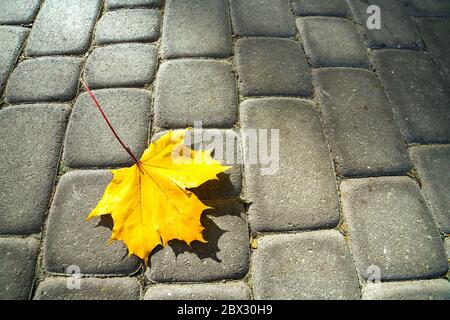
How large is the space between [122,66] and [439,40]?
7.10 feet

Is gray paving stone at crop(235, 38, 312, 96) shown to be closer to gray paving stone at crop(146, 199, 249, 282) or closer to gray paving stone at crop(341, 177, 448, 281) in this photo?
gray paving stone at crop(341, 177, 448, 281)

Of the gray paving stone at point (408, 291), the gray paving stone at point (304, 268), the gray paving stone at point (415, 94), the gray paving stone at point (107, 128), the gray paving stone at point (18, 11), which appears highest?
the gray paving stone at point (18, 11)

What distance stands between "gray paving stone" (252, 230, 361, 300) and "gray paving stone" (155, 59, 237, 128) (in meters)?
0.71

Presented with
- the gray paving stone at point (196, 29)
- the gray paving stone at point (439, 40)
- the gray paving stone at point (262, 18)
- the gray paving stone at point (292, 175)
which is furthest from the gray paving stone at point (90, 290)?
the gray paving stone at point (439, 40)

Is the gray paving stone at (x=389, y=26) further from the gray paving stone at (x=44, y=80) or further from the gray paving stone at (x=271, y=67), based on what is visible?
the gray paving stone at (x=44, y=80)

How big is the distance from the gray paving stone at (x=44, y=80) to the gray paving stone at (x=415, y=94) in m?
1.92

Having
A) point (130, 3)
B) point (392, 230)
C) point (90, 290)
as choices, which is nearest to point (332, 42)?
point (392, 230)

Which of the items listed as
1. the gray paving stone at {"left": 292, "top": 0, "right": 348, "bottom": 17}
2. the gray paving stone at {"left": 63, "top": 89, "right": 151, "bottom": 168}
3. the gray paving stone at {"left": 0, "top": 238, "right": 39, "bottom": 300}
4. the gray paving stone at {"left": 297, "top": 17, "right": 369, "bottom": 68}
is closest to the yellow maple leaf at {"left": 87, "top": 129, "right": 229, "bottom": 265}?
the gray paving stone at {"left": 63, "top": 89, "right": 151, "bottom": 168}

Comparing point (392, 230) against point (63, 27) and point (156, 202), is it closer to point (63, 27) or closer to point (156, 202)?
point (156, 202)

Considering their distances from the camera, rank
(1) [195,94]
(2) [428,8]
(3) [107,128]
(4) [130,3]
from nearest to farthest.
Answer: (3) [107,128] < (1) [195,94] < (4) [130,3] < (2) [428,8]

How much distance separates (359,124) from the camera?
190 centimetres

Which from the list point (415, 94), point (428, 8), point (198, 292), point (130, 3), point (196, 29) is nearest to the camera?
point (198, 292)

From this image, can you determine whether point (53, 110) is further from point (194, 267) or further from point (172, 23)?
point (194, 267)

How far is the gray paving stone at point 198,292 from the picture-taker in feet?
4.70
